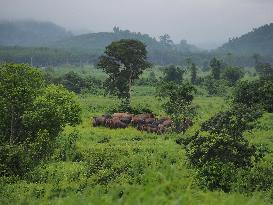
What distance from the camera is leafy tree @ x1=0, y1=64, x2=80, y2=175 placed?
2627cm

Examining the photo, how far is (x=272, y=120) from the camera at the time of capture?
4428 centimetres

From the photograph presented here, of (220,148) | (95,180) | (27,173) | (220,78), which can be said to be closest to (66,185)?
(95,180)

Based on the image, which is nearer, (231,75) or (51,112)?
(51,112)

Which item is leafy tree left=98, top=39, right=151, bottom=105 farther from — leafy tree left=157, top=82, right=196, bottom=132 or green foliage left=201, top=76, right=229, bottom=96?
green foliage left=201, top=76, right=229, bottom=96

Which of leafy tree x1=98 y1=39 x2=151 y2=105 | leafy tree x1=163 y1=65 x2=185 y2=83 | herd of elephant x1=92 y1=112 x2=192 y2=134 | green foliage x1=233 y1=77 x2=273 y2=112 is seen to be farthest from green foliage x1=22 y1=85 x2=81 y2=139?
leafy tree x1=163 y1=65 x2=185 y2=83

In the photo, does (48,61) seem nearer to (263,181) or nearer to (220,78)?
(220,78)

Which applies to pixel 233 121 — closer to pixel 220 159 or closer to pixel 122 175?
pixel 220 159

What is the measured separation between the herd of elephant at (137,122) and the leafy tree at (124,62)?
787cm

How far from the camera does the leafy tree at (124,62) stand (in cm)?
5269

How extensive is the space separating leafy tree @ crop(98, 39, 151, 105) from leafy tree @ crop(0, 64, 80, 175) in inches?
942

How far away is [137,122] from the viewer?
4569 centimetres

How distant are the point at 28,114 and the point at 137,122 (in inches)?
791

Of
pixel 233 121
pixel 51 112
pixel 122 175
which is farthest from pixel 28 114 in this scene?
pixel 233 121

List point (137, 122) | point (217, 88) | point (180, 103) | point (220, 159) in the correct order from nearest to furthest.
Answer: point (220, 159)
point (180, 103)
point (137, 122)
point (217, 88)
